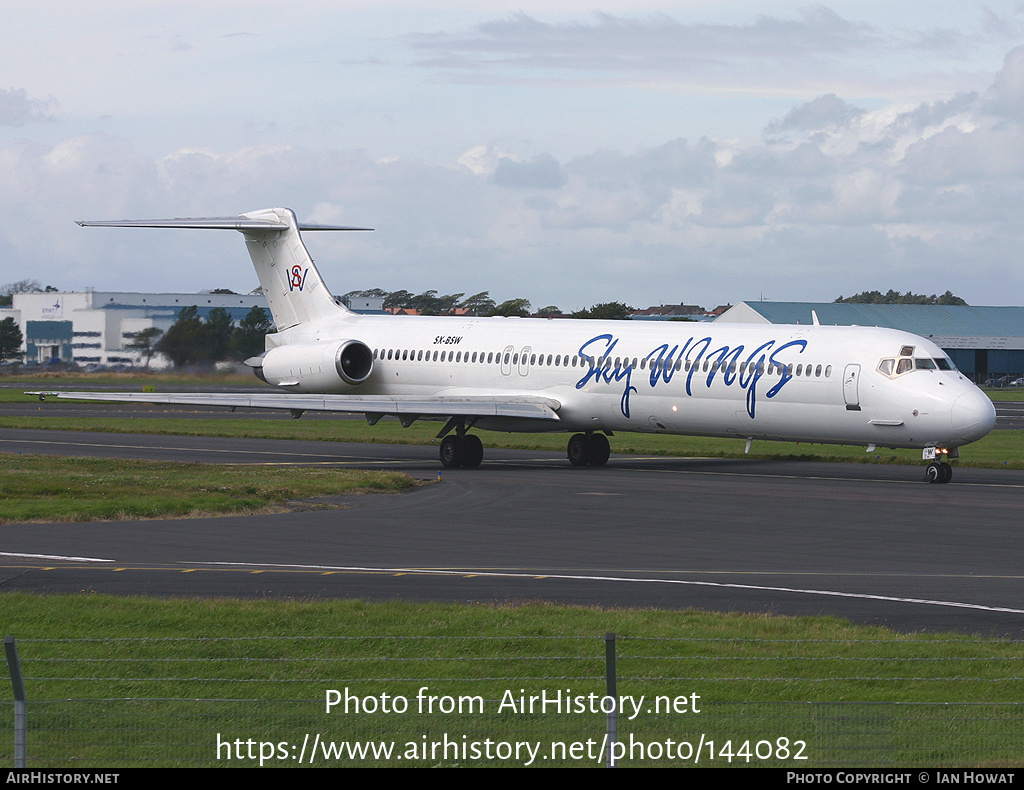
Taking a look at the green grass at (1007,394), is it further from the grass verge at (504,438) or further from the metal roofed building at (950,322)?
the grass verge at (504,438)

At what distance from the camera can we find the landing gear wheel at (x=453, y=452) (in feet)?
121

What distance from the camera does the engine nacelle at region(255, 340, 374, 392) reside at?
41.8 metres

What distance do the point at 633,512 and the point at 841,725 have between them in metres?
15.7

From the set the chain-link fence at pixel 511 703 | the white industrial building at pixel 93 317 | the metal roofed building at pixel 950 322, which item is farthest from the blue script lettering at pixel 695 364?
the white industrial building at pixel 93 317

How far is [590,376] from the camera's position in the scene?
36.5 metres

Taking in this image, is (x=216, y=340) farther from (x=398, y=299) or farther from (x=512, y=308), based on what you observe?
(x=398, y=299)

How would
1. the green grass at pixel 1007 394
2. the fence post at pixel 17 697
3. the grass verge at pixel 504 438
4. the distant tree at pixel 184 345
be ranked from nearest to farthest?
the fence post at pixel 17 697
the grass verge at pixel 504 438
the distant tree at pixel 184 345
the green grass at pixel 1007 394

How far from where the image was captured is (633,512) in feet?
87.5

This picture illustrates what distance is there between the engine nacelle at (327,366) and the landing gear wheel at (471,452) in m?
6.34

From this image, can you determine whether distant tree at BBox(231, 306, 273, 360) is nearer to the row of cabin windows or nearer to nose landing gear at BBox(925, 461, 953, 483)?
the row of cabin windows

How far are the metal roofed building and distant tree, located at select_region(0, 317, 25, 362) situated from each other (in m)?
58.9

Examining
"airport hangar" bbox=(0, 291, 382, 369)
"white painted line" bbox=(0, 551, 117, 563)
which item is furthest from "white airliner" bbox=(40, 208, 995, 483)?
"airport hangar" bbox=(0, 291, 382, 369)

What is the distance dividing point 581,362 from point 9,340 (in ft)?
302

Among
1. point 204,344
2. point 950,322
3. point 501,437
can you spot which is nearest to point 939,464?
point 501,437
